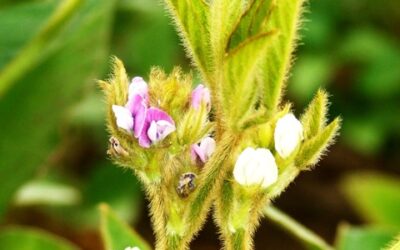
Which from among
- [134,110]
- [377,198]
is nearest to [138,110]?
[134,110]

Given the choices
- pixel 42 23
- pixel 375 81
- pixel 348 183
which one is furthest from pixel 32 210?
pixel 375 81

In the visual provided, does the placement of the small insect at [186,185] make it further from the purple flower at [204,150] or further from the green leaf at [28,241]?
the green leaf at [28,241]

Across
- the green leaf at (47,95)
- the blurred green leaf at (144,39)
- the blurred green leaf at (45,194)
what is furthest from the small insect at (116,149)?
the blurred green leaf at (144,39)

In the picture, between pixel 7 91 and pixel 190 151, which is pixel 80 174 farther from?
pixel 190 151

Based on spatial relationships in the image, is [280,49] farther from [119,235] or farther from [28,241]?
[28,241]

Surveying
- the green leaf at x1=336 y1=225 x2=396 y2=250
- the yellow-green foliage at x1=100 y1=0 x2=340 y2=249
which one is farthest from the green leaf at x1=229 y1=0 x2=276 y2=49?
the green leaf at x1=336 y1=225 x2=396 y2=250

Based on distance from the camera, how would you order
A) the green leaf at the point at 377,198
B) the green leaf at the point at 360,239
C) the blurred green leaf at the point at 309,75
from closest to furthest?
the green leaf at the point at 360,239
the green leaf at the point at 377,198
the blurred green leaf at the point at 309,75
